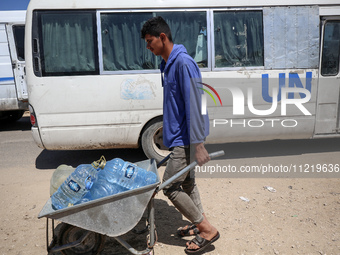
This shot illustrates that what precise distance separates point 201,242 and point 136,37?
11.3 feet

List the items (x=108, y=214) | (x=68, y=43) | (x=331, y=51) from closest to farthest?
(x=108, y=214), (x=68, y=43), (x=331, y=51)

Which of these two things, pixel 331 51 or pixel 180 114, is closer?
pixel 180 114

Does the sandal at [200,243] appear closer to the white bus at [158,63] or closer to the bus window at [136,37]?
the white bus at [158,63]

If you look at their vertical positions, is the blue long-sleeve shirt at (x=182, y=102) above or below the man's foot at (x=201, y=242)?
above

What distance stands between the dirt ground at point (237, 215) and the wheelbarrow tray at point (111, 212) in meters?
0.69

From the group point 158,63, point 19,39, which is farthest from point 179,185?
point 19,39

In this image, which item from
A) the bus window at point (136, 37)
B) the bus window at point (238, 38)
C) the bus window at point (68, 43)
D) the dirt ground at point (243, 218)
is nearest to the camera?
the dirt ground at point (243, 218)

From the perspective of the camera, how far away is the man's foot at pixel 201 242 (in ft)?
10.2

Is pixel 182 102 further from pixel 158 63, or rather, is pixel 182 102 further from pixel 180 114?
pixel 158 63

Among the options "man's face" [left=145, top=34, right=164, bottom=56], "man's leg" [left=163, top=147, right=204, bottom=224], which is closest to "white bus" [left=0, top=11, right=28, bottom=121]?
"man's face" [left=145, top=34, right=164, bottom=56]

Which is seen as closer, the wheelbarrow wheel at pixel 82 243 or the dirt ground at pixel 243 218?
the wheelbarrow wheel at pixel 82 243

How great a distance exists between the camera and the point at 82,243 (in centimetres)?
295

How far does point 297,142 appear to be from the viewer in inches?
268

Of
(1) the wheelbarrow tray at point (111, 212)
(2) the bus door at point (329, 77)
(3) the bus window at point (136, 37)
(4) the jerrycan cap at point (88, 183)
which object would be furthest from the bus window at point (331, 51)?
(4) the jerrycan cap at point (88, 183)
